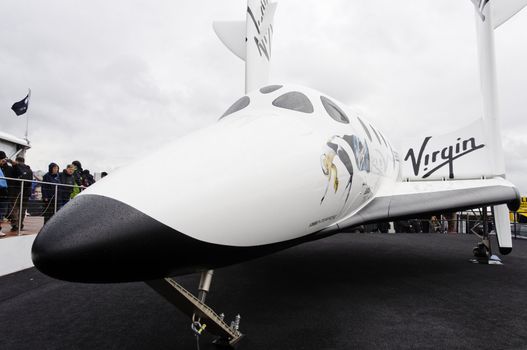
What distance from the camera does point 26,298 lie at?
444cm

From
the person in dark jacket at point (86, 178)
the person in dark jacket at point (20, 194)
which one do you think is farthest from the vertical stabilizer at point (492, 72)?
the person in dark jacket at point (86, 178)

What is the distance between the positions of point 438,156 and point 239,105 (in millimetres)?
5099

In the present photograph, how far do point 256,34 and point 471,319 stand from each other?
21.3 ft

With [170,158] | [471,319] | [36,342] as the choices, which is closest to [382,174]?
[471,319]

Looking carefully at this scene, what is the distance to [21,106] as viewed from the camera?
17.8 m

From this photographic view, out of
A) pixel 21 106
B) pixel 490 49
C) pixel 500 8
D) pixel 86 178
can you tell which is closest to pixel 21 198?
pixel 86 178

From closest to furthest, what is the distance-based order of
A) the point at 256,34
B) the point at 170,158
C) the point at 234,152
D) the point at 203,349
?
the point at 170,158
the point at 234,152
the point at 203,349
the point at 256,34

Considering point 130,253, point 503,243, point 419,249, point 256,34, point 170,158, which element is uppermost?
point 256,34

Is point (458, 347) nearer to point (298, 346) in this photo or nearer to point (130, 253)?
point (298, 346)

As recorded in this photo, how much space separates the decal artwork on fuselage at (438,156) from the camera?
21.1 feet

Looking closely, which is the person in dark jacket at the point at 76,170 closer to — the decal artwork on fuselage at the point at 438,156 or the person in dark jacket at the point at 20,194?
the person in dark jacket at the point at 20,194

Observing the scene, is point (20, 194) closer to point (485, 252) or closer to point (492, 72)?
point (492, 72)

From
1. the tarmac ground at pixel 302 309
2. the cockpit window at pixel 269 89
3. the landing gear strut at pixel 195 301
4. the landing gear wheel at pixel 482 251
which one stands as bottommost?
the tarmac ground at pixel 302 309

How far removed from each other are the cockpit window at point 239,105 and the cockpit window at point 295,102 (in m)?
0.35
